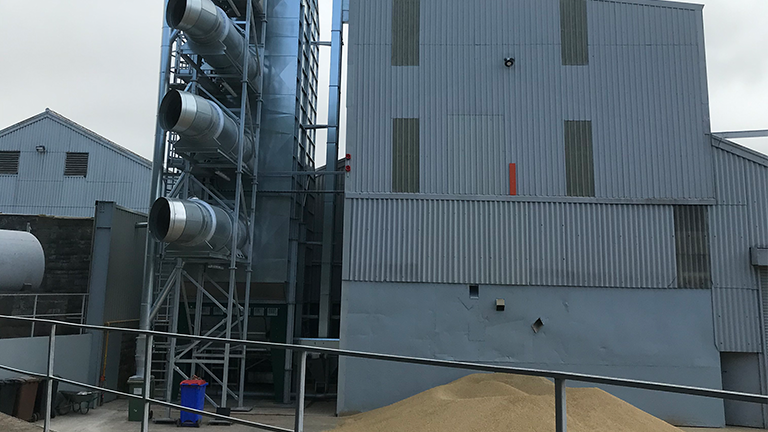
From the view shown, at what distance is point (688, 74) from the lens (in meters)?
15.0

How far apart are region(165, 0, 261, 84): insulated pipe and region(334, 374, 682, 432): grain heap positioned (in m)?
10.1

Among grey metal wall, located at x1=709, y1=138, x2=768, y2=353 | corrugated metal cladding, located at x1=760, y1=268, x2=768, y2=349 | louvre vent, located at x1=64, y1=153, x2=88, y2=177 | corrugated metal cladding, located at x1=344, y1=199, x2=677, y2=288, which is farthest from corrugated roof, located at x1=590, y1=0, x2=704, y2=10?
louvre vent, located at x1=64, y1=153, x2=88, y2=177

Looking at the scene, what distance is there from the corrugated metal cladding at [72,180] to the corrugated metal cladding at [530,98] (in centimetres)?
1481

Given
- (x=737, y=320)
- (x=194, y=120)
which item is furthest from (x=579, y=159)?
(x=194, y=120)

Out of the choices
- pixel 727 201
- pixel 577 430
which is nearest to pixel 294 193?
pixel 577 430

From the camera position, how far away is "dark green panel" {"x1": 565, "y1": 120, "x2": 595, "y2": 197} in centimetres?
1478

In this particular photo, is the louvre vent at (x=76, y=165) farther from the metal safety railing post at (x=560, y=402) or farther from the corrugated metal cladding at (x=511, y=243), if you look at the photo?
the metal safety railing post at (x=560, y=402)

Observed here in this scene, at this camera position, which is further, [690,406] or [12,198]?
[12,198]

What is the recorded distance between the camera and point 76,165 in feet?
84.0

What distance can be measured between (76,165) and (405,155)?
18.2 meters

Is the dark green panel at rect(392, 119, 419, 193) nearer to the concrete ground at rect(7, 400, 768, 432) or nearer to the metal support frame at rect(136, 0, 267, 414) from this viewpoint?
the metal support frame at rect(136, 0, 267, 414)

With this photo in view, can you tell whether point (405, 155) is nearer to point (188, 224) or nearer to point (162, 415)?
point (188, 224)

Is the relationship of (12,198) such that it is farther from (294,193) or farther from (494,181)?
(494,181)

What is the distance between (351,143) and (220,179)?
469 cm
